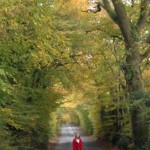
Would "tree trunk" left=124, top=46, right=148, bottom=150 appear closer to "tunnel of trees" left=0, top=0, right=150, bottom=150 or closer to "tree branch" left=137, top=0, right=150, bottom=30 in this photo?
"tunnel of trees" left=0, top=0, right=150, bottom=150

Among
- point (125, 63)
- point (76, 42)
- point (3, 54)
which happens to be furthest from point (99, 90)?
point (3, 54)

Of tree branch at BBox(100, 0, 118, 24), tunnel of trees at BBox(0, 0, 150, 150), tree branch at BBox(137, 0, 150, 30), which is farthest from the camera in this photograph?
tree branch at BBox(100, 0, 118, 24)

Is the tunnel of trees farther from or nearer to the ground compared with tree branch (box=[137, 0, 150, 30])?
nearer to the ground

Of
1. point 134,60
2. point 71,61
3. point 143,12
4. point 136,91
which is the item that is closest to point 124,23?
point 143,12

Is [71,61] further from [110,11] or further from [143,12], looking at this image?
[143,12]

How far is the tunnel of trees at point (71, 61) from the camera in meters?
10.4

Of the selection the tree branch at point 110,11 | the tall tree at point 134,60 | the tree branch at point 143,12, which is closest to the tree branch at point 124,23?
the tall tree at point 134,60

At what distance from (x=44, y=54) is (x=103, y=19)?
1141cm

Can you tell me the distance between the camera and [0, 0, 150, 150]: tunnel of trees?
10.4m

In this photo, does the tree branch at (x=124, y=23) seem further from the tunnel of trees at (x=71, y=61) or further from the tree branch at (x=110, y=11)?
the tree branch at (x=110, y=11)

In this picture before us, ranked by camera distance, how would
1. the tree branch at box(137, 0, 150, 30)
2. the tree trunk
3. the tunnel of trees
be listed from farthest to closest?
the tree branch at box(137, 0, 150, 30) < the tree trunk < the tunnel of trees

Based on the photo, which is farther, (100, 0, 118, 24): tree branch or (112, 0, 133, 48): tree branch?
(100, 0, 118, 24): tree branch

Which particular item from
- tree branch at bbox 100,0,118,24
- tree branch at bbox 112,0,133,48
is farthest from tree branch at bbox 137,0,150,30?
tree branch at bbox 100,0,118,24

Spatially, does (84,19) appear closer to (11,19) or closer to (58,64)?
(58,64)
